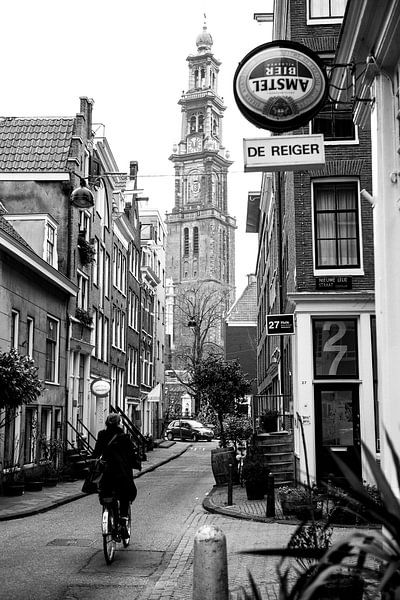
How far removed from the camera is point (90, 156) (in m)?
31.7

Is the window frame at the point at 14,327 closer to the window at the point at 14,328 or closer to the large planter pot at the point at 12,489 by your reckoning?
the window at the point at 14,328

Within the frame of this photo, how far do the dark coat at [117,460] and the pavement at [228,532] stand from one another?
1.18 metres

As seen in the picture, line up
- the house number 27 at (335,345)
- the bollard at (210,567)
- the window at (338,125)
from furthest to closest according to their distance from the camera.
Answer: the window at (338,125), the house number 27 at (335,345), the bollard at (210,567)

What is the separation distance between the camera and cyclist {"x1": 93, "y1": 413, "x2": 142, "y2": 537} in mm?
10570

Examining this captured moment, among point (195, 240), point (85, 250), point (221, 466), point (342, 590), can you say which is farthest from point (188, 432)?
point (195, 240)

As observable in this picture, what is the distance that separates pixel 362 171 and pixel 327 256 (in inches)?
88.1

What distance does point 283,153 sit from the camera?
860 centimetres

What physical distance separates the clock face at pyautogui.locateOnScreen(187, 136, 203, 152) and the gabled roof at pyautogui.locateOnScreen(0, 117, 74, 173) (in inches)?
4555

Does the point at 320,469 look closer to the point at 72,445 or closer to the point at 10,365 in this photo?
the point at 10,365

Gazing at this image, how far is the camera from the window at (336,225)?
1992cm

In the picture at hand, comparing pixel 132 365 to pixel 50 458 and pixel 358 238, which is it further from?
pixel 358 238

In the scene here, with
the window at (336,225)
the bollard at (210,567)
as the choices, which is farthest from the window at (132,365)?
the bollard at (210,567)

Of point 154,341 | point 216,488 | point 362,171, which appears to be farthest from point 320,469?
point 154,341

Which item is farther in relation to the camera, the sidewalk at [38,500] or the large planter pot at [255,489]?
the large planter pot at [255,489]
